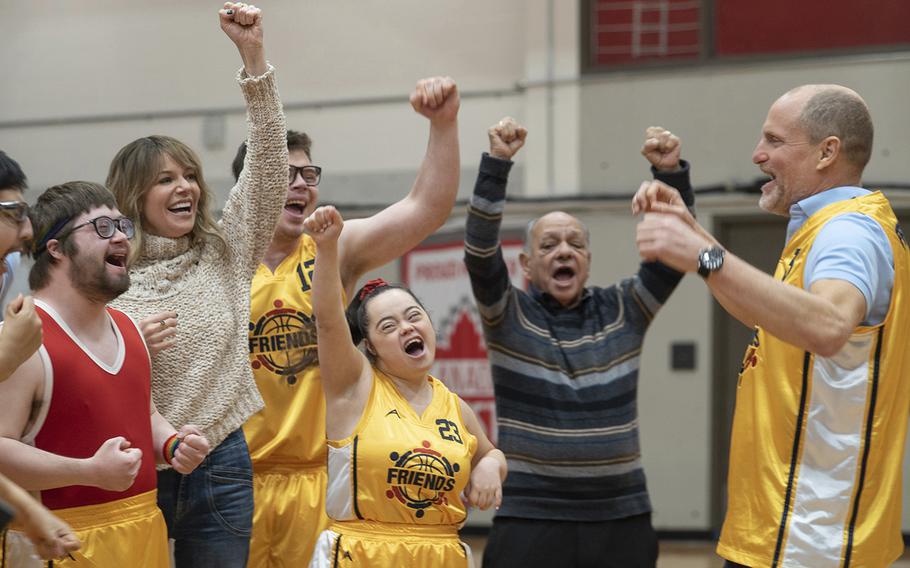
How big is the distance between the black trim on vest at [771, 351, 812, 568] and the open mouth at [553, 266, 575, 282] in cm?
145

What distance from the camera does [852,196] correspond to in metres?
2.65

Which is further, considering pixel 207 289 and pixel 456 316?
pixel 456 316

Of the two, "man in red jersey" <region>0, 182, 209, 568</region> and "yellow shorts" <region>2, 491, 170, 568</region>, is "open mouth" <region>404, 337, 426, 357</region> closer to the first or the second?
"man in red jersey" <region>0, 182, 209, 568</region>

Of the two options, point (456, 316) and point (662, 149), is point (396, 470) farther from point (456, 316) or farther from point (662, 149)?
point (456, 316)

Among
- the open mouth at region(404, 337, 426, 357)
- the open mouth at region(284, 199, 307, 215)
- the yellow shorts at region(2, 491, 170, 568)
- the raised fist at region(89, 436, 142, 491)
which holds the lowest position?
the yellow shorts at region(2, 491, 170, 568)

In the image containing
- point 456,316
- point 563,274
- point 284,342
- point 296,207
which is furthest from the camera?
point 456,316

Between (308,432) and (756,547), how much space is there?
1482 millimetres

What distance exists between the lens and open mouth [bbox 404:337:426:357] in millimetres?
3033

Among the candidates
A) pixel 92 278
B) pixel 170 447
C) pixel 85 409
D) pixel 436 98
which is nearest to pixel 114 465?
pixel 85 409

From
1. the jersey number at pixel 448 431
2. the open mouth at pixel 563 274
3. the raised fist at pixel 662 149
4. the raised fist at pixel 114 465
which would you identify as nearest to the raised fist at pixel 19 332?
the raised fist at pixel 114 465

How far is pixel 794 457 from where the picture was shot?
2588 millimetres

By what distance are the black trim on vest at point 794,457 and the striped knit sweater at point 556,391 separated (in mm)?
1086

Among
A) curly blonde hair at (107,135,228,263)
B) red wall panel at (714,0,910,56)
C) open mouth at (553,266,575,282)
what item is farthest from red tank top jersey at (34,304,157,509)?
red wall panel at (714,0,910,56)

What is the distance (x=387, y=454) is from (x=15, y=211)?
3.80 ft
